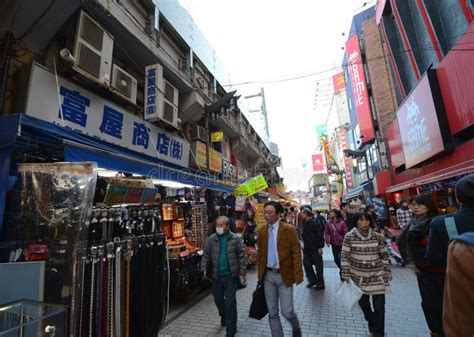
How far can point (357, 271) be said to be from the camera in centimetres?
387

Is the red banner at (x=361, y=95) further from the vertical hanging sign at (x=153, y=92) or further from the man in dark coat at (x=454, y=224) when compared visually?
the man in dark coat at (x=454, y=224)

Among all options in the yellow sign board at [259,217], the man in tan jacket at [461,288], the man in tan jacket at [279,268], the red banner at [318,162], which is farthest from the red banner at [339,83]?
the man in tan jacket at [461,288]

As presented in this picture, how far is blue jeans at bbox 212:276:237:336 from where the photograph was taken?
13.6 feet

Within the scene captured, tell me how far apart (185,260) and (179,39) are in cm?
804

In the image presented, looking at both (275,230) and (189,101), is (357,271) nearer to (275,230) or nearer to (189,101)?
(275,230)

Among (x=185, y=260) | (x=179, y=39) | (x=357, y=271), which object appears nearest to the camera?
(x=357, y=271)

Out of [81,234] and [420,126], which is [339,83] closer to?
[420,126]

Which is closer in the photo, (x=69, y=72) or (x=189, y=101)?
(x=69, y=72)

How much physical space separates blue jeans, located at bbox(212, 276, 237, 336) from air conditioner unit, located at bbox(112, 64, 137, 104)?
5216 millimetres

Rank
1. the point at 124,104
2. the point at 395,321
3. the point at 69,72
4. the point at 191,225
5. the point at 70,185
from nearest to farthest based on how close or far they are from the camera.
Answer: the point at 70,185 < the point at 395,321 < the point at 69,72 < the point at 124,104 < the point at 191,225

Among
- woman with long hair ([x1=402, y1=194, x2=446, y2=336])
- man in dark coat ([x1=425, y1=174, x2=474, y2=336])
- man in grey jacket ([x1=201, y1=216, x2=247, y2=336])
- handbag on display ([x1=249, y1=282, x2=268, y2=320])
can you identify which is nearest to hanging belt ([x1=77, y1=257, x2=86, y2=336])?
man in grey jacket ([x1=201, y1=216, x2=247, y2=336])

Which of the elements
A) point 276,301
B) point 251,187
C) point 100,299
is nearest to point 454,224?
point 276,301

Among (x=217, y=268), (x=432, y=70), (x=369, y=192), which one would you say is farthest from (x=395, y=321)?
(x=369, y=192)

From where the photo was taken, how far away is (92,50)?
5746 mm
